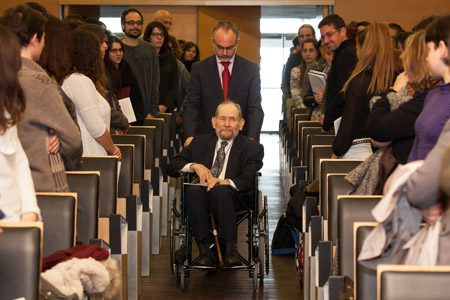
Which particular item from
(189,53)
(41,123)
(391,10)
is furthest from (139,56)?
(391,10)

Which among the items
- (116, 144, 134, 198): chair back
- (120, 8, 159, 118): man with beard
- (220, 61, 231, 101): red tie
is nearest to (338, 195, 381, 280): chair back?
(116, 144, 134, 198): chair back

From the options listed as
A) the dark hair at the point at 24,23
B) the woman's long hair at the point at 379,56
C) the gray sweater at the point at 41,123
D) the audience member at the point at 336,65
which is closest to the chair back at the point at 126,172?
the audience member at the point at 336,65

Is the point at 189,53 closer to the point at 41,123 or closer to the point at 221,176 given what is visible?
the point at 221,176

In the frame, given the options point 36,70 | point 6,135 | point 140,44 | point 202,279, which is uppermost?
point 140,44

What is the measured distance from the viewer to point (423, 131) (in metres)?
3.02

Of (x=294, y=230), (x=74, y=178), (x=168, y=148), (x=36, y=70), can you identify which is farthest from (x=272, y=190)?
(x=36, y=70)

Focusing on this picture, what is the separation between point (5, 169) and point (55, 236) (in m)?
0.66

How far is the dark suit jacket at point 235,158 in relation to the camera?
5.51 meters

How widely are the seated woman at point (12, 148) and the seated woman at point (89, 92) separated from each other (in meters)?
1.65

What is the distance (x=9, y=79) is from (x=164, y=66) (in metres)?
6.06

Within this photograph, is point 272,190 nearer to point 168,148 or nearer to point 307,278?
point 168,148

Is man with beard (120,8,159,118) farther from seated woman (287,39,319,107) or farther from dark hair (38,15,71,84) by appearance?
dark hair (38,15,71,84)

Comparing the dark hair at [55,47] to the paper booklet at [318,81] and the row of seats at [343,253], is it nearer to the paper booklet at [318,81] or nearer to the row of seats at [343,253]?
the row of seats at [343,253]

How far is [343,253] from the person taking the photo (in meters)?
3.53
